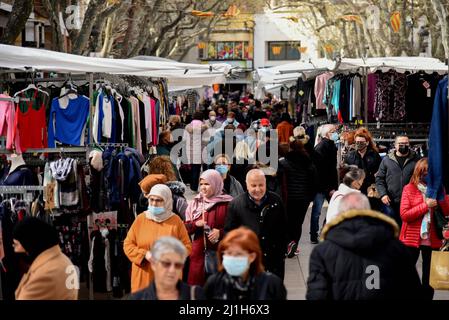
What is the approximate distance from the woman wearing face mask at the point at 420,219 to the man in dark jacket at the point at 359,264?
3.66 meters

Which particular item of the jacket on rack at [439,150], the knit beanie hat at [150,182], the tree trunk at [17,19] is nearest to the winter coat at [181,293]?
the jacket on rack at [439,150]

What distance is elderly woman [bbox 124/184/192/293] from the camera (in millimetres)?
8984

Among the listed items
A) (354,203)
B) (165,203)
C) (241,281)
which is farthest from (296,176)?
(241,281)

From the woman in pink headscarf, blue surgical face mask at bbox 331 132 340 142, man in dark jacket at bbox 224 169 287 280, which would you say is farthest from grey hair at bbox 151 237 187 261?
blue surgical face mask at bbox 331 132 340 142

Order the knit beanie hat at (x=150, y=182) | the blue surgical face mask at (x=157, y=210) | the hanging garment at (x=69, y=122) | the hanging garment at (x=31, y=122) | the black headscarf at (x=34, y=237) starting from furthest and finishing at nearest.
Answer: the hanging garment at (x=69, y=122), the hanging garment at (x=31, y=122), the knit beanie hat at (x=150, y=182), the blue surgical face mask at (x=157, y=210), the black headscarf at (x=34, y=237)

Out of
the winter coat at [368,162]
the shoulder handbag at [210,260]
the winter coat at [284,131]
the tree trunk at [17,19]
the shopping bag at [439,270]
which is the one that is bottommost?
the shopping bag at [439,270]

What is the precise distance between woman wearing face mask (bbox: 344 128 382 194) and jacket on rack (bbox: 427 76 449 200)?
593 centimetres

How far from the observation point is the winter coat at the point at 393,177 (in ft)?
39.7

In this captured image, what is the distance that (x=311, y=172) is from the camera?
13859mm

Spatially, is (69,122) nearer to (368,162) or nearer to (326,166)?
(368,162)

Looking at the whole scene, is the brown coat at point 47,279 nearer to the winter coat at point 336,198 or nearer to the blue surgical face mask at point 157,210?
the blue surgical face mask at point 157,210

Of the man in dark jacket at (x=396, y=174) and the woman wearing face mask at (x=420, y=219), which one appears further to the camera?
the man in dark jacket at (x=396, y=174)

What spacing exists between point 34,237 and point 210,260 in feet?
6.09

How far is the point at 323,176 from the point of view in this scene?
15.4 metres
